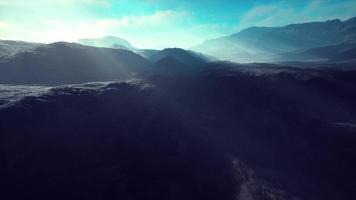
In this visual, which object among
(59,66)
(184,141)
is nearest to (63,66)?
(59,66)

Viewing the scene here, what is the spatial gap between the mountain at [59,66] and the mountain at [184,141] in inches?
1101

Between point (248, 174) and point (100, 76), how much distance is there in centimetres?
5171

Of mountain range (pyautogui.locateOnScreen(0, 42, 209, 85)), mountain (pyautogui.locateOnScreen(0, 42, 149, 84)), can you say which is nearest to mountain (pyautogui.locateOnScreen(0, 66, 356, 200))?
mountain range (pyautogui.locateOnScreen(0, 42, 209, 85))

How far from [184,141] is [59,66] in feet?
163

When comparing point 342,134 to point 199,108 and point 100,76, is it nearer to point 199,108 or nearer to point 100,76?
point 199,108

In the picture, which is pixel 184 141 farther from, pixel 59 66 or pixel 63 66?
pixel 59 66

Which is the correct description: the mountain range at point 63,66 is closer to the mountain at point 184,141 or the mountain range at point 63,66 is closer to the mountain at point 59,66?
the mountain at point 59,66

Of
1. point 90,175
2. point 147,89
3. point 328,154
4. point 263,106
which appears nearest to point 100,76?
point 147,89

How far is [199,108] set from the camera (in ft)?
131

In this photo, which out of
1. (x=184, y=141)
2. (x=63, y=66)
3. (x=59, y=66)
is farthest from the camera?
(x=63, y=66)

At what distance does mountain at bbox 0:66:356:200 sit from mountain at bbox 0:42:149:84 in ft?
91.8

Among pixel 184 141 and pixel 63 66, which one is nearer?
pixel 184 141

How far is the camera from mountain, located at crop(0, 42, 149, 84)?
66.6 m

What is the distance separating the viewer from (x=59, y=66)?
237 feet
